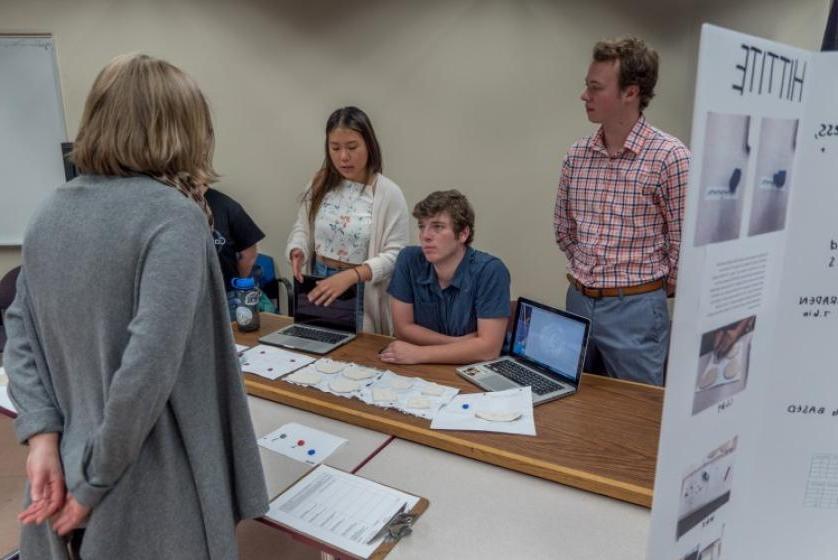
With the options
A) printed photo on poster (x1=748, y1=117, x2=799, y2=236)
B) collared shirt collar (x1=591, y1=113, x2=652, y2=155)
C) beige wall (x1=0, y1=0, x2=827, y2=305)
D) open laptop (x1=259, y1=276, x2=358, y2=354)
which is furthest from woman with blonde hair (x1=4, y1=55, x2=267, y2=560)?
beige wall (x1=0, y1=0, x2=827, y2=305)

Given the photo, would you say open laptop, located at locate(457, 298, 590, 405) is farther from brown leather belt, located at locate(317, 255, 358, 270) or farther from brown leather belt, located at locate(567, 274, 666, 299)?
brown leather belt, located at locate(317, 255, 358, 270)

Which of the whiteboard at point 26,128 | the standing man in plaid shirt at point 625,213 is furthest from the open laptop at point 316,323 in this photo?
the whiteboard at point 26,128

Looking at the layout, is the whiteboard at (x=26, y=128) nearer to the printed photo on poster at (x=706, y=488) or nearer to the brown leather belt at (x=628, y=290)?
the brown leather belt at (x=628, y=290)

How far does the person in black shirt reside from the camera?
2.57 metres

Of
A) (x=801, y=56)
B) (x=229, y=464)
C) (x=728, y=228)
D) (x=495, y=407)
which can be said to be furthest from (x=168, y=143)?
(x=495, y=407)

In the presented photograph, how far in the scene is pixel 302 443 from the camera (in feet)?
4.89

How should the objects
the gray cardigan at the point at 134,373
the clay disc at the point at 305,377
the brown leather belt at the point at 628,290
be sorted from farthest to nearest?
the brown leather belt at the point at 628,290 < the clay disc at the point at 305,377 < the gray cardigan at the point at 134,373

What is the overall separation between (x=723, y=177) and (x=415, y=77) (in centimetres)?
290

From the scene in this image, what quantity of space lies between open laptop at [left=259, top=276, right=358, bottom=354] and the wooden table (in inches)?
11.3

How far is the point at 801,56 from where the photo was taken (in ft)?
2.64

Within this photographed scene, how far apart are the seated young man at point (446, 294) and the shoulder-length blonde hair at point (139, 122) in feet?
3.65

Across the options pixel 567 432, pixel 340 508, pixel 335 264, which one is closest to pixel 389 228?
pixel 335 264

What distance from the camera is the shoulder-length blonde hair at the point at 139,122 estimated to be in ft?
2.74

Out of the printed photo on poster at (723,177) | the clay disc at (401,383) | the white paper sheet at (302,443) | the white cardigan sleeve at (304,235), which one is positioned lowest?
the white paper sheet at (302,443)
